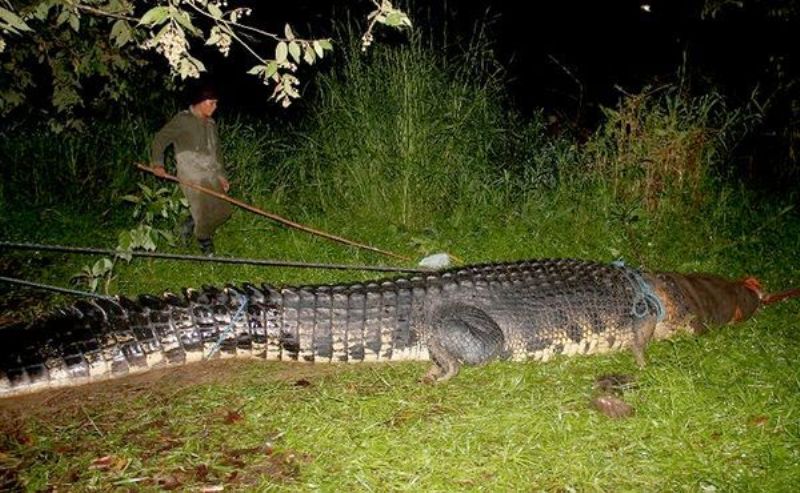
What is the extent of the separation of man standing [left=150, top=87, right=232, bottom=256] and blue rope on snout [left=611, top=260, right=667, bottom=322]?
13.6 ft

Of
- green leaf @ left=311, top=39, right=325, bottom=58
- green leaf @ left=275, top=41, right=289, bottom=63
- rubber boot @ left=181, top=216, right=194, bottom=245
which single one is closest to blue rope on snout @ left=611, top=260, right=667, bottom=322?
green leaf @ left=311, top=39, right=325, bottom=58

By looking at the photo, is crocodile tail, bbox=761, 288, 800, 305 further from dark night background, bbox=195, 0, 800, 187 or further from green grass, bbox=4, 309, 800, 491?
dark night background, bbox=195, 0, 800, 187

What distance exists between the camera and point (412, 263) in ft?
19.6

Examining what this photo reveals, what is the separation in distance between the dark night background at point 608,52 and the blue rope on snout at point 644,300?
9.33 feet

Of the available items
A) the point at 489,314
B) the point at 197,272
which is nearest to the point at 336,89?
the point at 197,272

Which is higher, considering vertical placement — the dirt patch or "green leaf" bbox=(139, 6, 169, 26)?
"green leaf" bbox=(139, 6, 169, 26)

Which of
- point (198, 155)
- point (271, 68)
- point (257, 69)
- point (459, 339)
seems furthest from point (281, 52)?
point (198, 155)

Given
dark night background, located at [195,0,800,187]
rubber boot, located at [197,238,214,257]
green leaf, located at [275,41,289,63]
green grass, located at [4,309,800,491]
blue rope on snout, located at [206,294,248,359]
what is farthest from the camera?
dark night background, located at [195,0,800,187]

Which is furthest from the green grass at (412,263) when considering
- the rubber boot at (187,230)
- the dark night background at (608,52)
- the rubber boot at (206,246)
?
the dark night background at (608,52)

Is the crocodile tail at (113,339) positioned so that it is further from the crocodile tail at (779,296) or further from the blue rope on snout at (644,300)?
the crocodile tail at (779,296)

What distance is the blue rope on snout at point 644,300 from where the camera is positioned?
14.2ft

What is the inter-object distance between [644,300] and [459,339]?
1.56 metres

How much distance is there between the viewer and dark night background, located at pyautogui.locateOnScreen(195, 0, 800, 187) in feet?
28.0

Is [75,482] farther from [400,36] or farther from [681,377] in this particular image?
[400,36]
